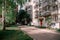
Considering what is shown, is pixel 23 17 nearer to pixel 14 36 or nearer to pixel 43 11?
pixel 43 11

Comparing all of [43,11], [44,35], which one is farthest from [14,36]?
[43,11]

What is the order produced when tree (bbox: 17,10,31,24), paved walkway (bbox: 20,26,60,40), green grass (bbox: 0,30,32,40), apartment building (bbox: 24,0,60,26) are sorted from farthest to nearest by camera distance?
tree (bbox: 17,10,31,24)
apartment building (bbox: 24,0,60,26)
green grass (bbox: 0,30,32,40)
paved walkway (bbox: 20,26,60,40)

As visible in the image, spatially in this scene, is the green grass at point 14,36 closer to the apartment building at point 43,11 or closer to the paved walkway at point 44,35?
the paved walkway at point 44,35

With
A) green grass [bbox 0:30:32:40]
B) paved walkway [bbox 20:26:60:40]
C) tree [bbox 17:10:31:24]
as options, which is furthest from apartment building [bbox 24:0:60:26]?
green grass [bbox 0:30:32:40]

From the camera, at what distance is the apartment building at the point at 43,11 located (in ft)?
129

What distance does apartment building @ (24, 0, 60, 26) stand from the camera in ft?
129

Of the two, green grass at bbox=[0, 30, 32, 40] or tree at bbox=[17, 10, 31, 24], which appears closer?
green grass at bbox=[0, 30, 32, 40]

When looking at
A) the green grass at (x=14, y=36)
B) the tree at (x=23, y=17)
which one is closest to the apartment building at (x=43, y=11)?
the tree at (x=23, y=17)

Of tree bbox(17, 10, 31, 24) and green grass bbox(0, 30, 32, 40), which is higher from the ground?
tree bbox(17, 10, 31, 24)

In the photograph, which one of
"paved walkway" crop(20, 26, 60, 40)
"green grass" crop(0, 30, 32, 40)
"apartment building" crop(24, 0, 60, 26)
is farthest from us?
"apartment building" crop(24, 0, 60, 26)

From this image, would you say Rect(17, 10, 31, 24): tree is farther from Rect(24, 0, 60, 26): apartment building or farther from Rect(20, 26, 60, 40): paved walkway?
Rect(20, 26, 60, 40): paved walkway

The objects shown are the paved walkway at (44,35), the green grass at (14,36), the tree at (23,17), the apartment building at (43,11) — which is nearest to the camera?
the paved walkway at (44,35)

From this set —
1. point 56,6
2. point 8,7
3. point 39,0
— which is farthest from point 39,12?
point 8,7

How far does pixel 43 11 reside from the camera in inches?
2013
